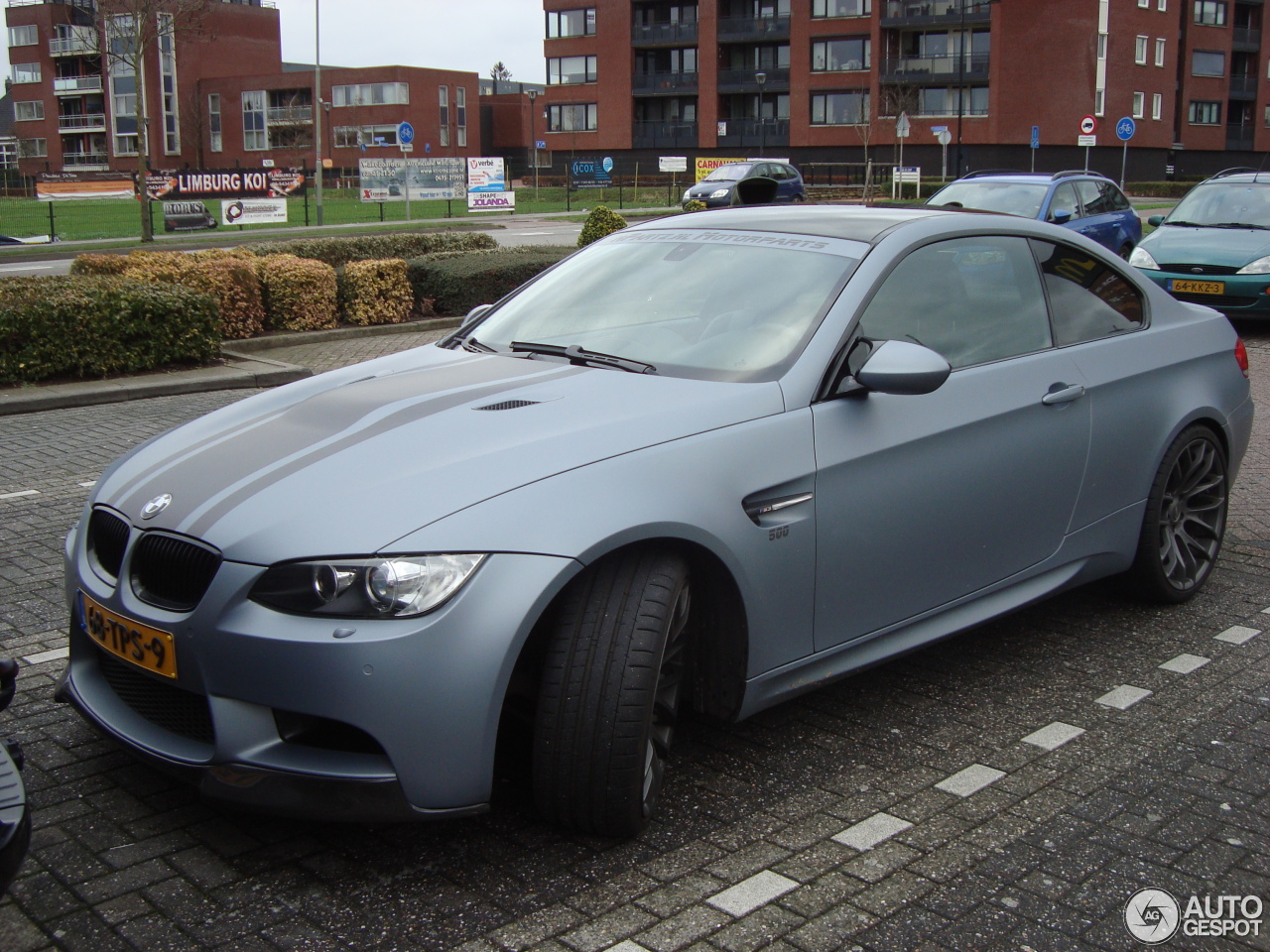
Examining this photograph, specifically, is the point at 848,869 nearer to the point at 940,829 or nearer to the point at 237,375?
the point at 940,829

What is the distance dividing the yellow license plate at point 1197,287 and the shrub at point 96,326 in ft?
32.7

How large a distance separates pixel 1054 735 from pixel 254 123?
92.3m

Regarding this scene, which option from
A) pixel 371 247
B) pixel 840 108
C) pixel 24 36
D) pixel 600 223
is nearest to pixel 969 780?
pixel 600 223

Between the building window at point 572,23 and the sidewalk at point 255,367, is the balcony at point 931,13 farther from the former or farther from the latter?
the sidewalk at point 255,367

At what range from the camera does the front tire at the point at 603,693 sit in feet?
9.56

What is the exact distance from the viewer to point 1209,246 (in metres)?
13.4

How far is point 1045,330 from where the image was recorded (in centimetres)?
442

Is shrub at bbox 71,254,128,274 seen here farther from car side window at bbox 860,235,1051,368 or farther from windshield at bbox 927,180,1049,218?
car side window at bbox 860,235,1051,368

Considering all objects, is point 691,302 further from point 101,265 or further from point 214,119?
point 214,119

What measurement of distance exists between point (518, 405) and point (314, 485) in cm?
67

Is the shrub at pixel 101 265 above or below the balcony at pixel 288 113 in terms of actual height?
below

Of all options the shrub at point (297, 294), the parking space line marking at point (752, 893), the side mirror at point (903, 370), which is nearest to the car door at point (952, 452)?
the side mirror at point (903, 370)

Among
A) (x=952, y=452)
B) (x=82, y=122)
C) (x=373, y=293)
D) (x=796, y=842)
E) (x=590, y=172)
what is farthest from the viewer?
(x=82, y=122)

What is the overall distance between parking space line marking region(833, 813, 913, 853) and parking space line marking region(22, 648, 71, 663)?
115 inches
